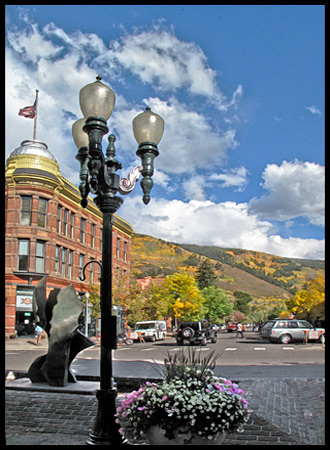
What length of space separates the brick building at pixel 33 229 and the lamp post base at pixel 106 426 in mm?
28549

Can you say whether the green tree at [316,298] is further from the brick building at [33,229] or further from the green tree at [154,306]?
the brick building at [33,229]

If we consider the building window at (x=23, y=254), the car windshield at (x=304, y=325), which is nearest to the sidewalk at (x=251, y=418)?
the car windshield at (x=304, y=325)

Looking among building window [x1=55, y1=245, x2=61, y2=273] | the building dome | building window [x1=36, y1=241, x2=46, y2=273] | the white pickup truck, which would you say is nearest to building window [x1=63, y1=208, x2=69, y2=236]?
building window [x1=55, y1=245, x2=61, y2=273]

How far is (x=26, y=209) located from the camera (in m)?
34.6

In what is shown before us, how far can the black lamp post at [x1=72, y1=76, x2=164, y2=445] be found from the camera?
591 centimetres

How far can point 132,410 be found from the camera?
16.0 ft

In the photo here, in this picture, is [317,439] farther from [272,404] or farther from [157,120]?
[157,120]

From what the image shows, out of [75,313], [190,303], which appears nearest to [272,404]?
[75,313]

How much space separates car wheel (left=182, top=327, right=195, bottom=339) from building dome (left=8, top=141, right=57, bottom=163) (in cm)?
1809

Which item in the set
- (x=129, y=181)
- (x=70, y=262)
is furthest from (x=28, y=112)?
(x=129, y=181)

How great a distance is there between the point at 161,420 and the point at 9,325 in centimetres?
3066

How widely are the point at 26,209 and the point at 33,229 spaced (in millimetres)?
1733

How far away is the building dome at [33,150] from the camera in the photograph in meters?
36.0

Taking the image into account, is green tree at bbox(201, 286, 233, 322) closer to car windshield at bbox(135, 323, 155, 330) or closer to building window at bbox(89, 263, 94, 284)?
building window at bbox(89, 263, 94, 284)
